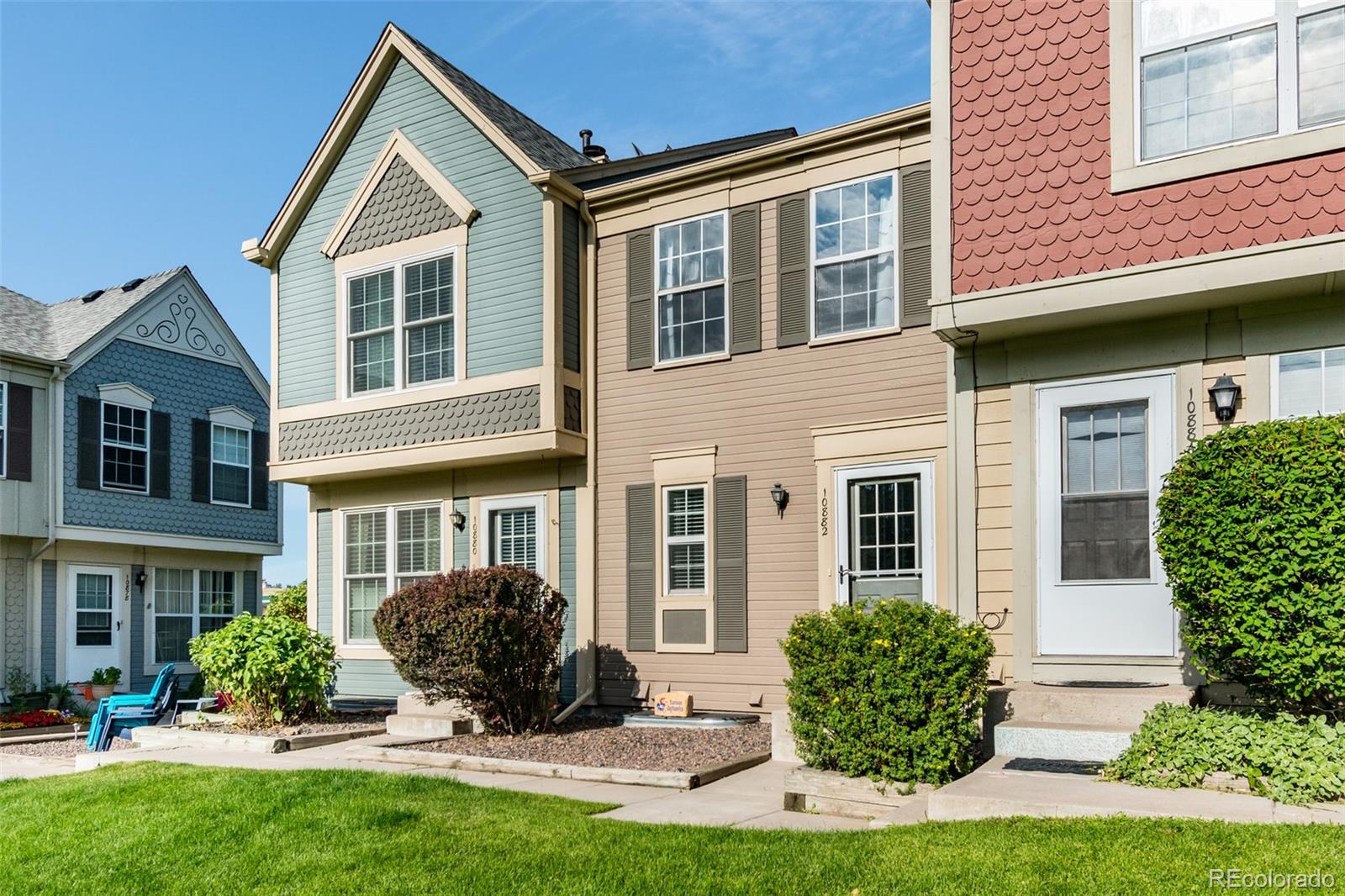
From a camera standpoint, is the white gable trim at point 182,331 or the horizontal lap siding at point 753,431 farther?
the white gable trim at point 182,331

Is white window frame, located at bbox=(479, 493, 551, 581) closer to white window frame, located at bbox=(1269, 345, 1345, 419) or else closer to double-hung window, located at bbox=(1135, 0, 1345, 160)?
double-hung window, located at bbox=(1135, 0, 1345, 160)

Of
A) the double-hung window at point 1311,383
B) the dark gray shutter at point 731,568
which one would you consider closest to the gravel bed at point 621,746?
the dark gray shutter at point 731,568

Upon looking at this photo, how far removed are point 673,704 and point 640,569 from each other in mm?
1522

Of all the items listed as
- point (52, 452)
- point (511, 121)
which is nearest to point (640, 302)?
point (511, 121)

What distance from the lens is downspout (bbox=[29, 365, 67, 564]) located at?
19.0 m

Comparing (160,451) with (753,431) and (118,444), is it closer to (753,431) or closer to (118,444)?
(118,444)

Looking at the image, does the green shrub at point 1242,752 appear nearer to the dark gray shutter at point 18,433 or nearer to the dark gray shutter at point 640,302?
the dark gray shutter at point 640,302

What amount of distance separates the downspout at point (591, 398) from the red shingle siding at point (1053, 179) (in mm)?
5033

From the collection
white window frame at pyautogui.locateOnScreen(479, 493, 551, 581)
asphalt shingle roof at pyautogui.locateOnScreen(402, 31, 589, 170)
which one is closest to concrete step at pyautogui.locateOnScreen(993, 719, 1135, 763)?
white window frame at pyautogui.locateOnScreen(479, 493, 551, 581)

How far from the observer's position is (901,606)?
7.74 meters

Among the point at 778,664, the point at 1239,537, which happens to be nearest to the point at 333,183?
the point at 778,664

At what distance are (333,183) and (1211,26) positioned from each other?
411 inches

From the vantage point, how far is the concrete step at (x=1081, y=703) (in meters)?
7.49

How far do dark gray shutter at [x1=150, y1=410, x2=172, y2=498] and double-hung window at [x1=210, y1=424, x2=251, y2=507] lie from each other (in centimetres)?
109
